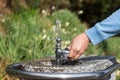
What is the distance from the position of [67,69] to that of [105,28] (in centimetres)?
38

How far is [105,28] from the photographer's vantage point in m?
3.26

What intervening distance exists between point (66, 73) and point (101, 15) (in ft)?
42.5

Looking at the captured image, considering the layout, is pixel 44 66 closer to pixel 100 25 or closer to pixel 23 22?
pixel 100 25

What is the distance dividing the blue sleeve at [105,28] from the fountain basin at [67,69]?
0.22 metres

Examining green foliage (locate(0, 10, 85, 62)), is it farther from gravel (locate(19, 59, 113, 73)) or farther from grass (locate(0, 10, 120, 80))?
gravel (locate(19, 59, 113, 73))

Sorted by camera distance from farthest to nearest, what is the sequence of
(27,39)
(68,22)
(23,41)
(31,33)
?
(68,22), (31,33), (27,39), (23,41)

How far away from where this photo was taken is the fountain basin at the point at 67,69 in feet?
10.2

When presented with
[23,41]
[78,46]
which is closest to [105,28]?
[78,46]

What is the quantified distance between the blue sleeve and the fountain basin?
0.22m

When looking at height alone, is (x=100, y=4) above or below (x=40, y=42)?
above

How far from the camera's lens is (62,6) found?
1253cm

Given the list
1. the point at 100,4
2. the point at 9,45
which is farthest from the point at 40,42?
the point at 100,4

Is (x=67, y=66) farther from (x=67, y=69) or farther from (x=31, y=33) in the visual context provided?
(x=31, y=33)

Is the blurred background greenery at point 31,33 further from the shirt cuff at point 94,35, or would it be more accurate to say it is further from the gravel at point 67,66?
the shirt cuff at point 94,35
